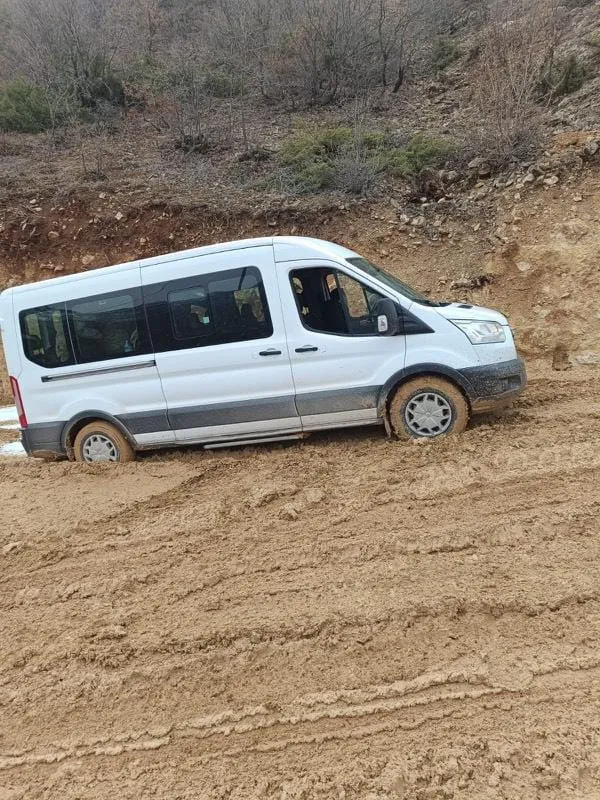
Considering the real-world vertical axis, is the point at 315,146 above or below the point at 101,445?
above

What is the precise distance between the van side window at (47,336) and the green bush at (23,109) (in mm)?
11623

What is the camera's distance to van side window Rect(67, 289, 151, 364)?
596cm

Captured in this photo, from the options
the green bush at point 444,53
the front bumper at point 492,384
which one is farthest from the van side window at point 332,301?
the green bush at point 444,53

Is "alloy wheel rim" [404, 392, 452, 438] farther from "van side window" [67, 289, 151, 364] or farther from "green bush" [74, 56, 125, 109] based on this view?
"green bush" [74, 56, 125, 109]

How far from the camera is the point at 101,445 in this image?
6348 mm

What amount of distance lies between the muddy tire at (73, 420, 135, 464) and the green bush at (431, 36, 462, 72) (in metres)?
13.8

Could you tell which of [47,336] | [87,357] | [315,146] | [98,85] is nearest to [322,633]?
[87,357]

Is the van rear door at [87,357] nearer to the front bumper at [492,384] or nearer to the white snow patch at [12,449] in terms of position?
the white snow patch at [12,449]

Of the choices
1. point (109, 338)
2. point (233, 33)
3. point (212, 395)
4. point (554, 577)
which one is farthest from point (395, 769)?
point (233, 33)

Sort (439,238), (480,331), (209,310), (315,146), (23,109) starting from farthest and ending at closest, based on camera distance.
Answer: (23,109), (315,146), (439,238), (209,310), (480,331)

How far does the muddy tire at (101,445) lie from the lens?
6.26 m

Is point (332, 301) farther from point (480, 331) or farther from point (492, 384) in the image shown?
point (492, 384)

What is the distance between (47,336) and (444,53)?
46.5 feet

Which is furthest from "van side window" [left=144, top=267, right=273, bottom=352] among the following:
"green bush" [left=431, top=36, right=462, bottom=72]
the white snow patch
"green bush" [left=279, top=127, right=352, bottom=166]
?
"green bush" [left=431, top=36, right=462, bottom=72]
